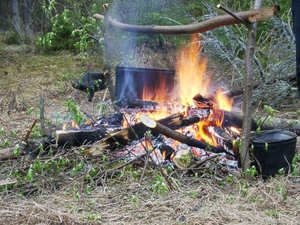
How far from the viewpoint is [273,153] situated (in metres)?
3.46

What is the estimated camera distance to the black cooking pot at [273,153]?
3426mm

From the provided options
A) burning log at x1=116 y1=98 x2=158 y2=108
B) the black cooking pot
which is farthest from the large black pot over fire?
the black cooking pot

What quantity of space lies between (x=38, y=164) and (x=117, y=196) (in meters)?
0.93

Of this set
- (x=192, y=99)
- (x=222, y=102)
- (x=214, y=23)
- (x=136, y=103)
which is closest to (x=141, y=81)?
(x=136, y=103)

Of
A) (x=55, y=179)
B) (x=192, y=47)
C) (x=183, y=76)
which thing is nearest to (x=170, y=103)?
(x=183, y=76)

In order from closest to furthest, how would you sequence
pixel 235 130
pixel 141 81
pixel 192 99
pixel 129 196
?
pixel 129 196 < pixel 235 130 < pixel 192 99 < pixel 141 81

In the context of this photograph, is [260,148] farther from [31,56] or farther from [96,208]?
[31,56]

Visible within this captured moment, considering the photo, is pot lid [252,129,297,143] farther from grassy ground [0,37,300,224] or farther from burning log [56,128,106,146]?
burning log [56,128,106,146]

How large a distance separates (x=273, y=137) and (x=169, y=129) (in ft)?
3.92

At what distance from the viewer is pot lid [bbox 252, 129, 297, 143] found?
11.4 ft

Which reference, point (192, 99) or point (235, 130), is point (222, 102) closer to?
point (192, 99)

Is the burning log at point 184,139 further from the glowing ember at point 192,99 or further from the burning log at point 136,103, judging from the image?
the burning log at point 136,103

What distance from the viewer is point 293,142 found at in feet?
11.6

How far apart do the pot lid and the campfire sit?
0.26 metres
